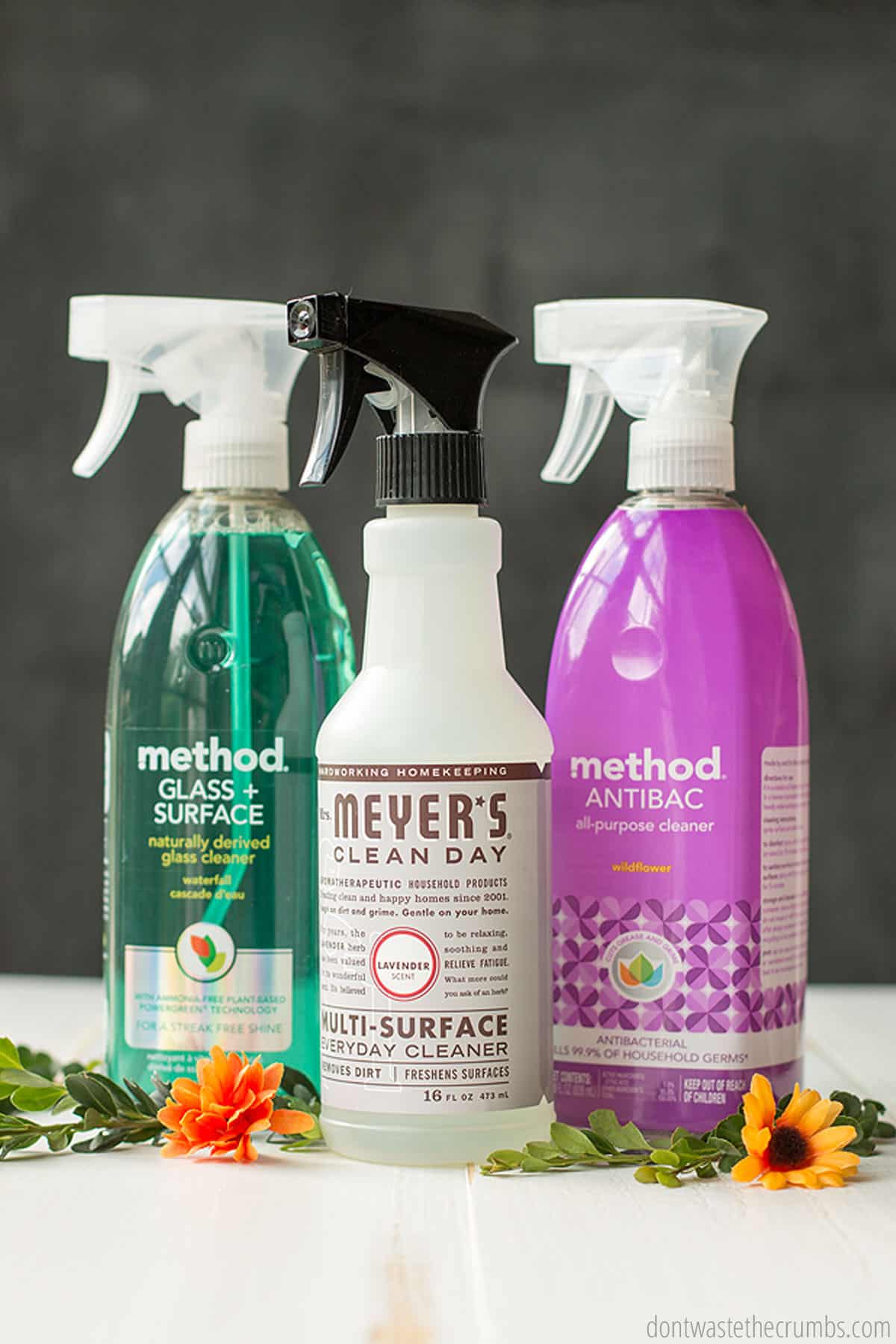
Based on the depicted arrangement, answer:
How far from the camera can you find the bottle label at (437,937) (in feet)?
1.74

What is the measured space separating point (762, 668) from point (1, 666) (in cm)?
63

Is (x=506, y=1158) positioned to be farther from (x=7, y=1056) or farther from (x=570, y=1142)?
(x=7, y=1056)

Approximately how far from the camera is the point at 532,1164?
20.9 inches

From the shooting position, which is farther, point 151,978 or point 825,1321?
point 151,978

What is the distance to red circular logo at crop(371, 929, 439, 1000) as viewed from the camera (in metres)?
0.53

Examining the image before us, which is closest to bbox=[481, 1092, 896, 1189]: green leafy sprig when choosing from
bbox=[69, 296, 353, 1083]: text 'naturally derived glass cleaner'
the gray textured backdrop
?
bbox=[69, 296, 353, 1083]: text 'naturally derived glass cleaner'

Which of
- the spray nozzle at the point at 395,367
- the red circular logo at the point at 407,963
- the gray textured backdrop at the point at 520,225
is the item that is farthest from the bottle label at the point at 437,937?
the gray textured backdrop at the point at 520,225

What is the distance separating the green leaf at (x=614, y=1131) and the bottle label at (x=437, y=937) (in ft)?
0.09

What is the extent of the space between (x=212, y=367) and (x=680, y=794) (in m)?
0.26

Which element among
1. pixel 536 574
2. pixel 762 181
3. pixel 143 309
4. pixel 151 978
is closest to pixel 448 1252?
pixel 151 978

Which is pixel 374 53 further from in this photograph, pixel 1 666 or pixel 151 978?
pixel 151 978

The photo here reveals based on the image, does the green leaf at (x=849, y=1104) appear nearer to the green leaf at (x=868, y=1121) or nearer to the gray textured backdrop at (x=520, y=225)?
the green leaf at (x=868, y=1121)

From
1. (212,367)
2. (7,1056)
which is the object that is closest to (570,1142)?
(7,1056)

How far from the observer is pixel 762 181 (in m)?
1.01
